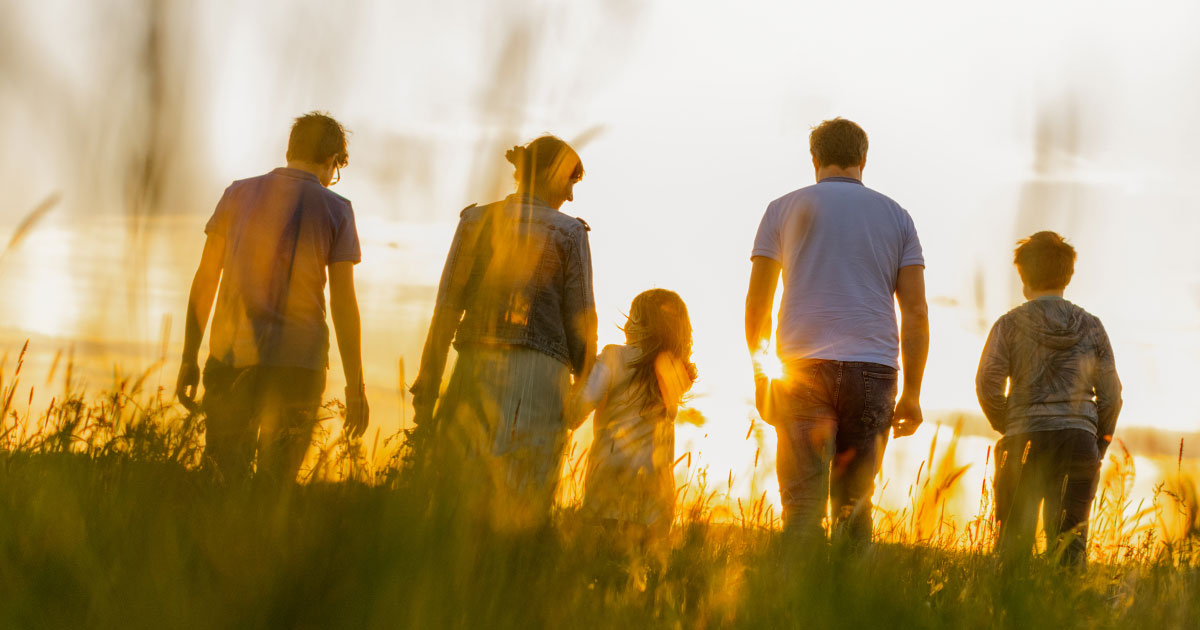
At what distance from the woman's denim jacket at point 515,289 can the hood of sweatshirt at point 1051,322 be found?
7.35 feet

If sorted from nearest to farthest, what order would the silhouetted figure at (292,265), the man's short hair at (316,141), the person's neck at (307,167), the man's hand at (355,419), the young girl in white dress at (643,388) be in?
1. the man's hand at (355,419)
2. the silhouetted figure at (292,265)
3. the man's short hair at (316,141)
4. the person's neck at (307,167)
5. the young girl in white dress at (643,388)

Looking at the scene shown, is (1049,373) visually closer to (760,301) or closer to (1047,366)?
(1047,366)

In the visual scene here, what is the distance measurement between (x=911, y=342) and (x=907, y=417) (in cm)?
29

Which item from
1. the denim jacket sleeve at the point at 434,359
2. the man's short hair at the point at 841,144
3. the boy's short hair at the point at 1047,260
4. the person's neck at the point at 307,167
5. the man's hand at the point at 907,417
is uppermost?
the man's short hair at the point at 841,144

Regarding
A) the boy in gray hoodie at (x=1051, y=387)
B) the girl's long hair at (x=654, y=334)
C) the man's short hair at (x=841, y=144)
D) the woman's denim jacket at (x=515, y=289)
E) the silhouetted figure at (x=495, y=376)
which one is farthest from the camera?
the boy in gray hoodie at (x=1051, y=387)

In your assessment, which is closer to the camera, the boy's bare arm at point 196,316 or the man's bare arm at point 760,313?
the boy's bare arm at point 196,316

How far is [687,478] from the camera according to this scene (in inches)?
140

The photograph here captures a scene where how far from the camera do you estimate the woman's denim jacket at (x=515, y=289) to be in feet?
6.66

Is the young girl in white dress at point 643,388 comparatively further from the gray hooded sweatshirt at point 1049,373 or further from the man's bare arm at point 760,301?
the gray hooded sweatshirt at point 1049,373

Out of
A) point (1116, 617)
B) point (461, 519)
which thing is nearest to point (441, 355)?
point (461, 519)

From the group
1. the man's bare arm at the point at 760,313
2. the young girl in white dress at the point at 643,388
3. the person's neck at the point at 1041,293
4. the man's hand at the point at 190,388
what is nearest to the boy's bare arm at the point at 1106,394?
the person's neck at the point at 1041,293

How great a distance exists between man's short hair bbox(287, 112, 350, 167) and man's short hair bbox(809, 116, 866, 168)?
189cm

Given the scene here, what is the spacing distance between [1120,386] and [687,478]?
283 centimetres

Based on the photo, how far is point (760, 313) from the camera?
4414mm
